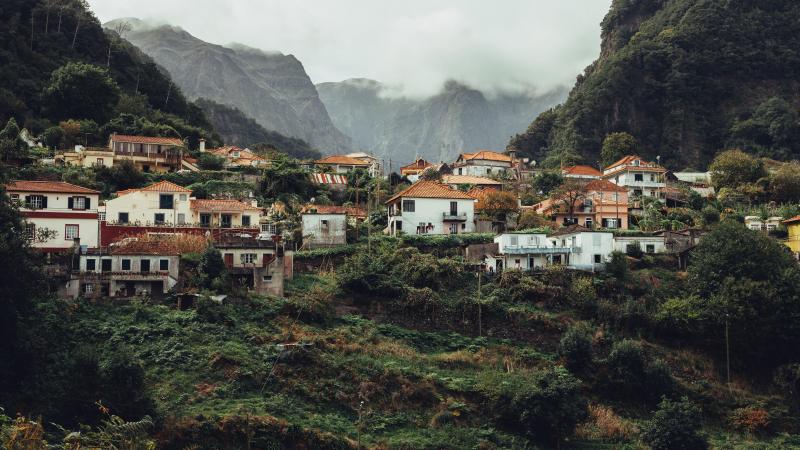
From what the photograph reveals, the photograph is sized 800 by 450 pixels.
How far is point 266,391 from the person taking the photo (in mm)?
41750

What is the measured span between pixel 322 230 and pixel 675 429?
2616 centimetres

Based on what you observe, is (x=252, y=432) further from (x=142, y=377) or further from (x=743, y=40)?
(x=743, y=40)

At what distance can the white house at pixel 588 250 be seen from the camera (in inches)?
2266

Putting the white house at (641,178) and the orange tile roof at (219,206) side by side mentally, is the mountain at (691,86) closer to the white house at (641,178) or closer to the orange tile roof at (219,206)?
the white house at (641,178)

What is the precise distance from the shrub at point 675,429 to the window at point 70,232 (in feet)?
108

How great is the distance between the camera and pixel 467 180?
84.2 m

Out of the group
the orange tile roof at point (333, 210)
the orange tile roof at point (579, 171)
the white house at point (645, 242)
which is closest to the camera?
the orange tile roof at point (333, 210)

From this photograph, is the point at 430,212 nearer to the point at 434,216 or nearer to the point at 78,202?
the point at 434,216

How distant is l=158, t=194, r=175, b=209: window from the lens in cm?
5925

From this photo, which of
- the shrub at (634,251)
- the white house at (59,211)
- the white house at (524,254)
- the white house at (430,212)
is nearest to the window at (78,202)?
the white house at (59,211)

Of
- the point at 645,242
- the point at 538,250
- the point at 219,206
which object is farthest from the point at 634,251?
the point at 219,206

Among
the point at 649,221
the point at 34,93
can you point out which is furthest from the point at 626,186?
the point at 34,93

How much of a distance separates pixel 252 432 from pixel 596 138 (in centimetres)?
8838

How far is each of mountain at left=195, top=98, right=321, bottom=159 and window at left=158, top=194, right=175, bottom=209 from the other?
275ft
